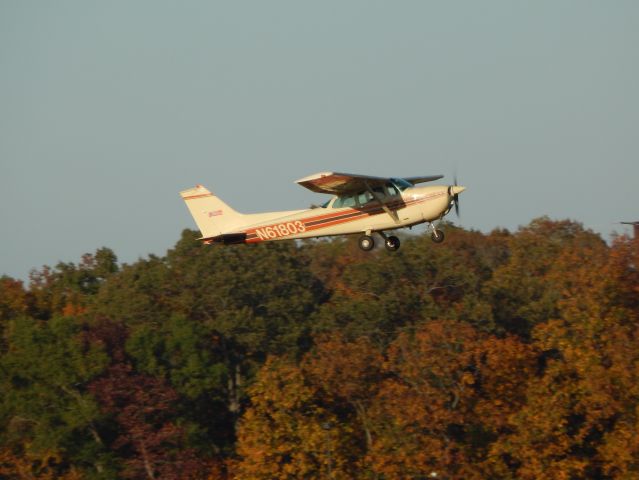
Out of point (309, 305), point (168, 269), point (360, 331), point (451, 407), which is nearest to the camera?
point (451, 407)

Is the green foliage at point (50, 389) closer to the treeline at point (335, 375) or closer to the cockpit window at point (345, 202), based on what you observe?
the treeline at point (335, 375)

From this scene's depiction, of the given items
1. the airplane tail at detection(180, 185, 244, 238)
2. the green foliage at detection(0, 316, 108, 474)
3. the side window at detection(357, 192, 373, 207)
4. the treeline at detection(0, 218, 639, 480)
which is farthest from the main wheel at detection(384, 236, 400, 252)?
the green foliage at detection(0, 316, 108, 474)

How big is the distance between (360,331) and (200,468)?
46.9 ft

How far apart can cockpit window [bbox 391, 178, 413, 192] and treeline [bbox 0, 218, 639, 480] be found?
1048cm

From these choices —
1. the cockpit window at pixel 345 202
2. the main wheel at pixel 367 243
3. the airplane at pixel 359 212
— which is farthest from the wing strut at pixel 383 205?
the main wheel at pixel 367 243

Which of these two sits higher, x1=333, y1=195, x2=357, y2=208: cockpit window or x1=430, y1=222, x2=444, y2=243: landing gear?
x1=333, y1=195, x2=357, y2=208: cockpit window

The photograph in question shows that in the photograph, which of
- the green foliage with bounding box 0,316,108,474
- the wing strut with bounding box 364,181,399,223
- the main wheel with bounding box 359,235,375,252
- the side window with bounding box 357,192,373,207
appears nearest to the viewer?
the wing strut with bounding box 364,181,399,223

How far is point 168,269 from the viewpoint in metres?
61.8

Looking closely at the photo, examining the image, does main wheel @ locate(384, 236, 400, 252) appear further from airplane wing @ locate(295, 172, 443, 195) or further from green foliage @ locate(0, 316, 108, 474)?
green foliage @ locate(0, 316, 108, 474)

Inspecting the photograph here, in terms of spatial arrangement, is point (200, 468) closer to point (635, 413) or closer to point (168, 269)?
point (635, 413)

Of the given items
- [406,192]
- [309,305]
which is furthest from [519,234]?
[406,192]

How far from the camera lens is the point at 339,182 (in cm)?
2705

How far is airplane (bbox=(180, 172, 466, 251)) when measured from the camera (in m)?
26.8

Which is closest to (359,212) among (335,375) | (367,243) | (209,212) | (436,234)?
(367,243)
